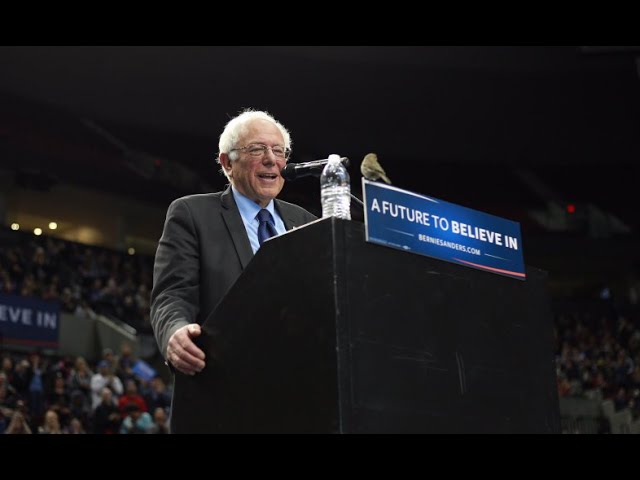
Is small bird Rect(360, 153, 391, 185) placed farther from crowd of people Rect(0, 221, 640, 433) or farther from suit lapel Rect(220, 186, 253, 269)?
crowd of people Rect(0, 221, 640, 433)

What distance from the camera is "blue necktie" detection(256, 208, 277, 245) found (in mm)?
2582

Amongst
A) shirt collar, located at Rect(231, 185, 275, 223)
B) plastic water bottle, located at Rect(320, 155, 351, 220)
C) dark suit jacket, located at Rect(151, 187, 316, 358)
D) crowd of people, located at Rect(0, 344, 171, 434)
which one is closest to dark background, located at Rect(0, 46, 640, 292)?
crowd of people, located at Rect(0, 344, 171, 434)

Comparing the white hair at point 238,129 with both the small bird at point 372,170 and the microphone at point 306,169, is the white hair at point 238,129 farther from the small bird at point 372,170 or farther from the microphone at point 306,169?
the small bird at point 372,170

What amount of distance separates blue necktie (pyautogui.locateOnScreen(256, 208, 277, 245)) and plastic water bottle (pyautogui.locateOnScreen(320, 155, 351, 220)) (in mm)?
407

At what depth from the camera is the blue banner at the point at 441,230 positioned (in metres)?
1.93

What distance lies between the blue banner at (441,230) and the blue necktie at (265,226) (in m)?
0.67

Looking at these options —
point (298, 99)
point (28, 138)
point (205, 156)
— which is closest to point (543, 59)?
point (298, 99)

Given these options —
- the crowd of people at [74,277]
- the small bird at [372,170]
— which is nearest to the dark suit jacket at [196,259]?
the small bird at [372,170]

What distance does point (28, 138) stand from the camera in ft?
63.3

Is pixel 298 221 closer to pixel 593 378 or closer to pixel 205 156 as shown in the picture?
pixel 593 378

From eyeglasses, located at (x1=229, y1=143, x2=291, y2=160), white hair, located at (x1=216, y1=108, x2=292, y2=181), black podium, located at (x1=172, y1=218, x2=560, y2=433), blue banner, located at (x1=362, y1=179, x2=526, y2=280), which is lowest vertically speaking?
black podium, located at (x1=172, y1=218, x2=560, y2=433)

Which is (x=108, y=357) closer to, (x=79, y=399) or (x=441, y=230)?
(x=79, y=399)

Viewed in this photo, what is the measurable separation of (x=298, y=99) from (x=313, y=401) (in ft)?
54.5

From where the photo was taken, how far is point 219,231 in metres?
2.53
